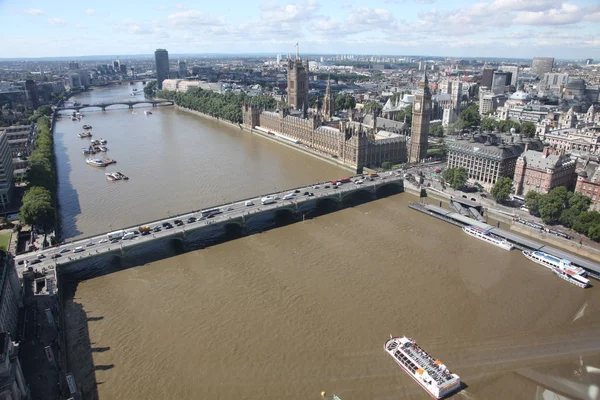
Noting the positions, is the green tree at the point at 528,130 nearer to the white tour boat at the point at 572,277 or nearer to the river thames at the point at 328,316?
the river thames at the point at 328,316

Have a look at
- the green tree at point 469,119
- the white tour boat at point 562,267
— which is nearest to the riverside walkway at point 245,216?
the white tour boat at point 562,267

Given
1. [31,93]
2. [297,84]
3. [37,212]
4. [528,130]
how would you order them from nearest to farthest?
[37,212]
[528,130]
[297,84]
[31,93]

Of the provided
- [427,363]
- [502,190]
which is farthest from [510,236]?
[427,363]

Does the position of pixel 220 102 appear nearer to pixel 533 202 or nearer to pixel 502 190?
pixel 502 190

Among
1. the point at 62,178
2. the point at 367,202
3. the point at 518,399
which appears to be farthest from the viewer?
the point at 62,178

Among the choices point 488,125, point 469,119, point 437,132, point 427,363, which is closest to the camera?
point 427,363

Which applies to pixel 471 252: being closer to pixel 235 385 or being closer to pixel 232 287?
pixel 232 287

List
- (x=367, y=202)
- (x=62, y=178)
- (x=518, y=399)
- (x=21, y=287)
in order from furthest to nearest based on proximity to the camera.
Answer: (x=62, y=178) < (x=367, y=202) < (x=21, y=287) < (x=518, y=399)

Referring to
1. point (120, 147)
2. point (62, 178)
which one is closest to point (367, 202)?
point (62, 178)
